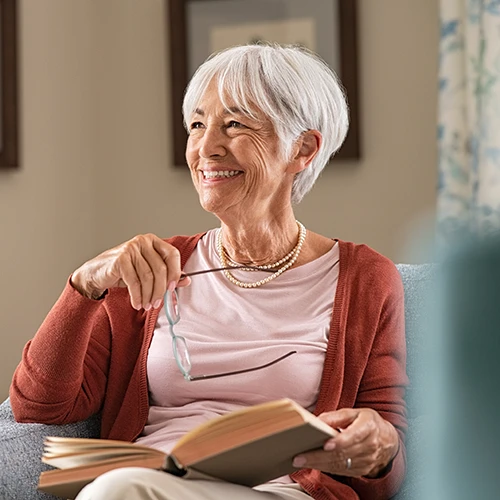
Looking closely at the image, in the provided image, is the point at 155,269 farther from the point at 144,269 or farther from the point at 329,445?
the point at 329,445

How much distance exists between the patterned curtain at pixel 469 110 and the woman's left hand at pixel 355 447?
144 cm

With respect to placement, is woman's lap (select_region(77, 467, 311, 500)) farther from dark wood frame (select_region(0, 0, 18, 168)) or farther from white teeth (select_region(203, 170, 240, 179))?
dark wood frame (select_region(0, 0, 18, 168))

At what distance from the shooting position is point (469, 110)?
112 inches

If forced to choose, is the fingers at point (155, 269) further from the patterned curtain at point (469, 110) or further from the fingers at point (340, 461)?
the patterned curtain at point (469, 110)

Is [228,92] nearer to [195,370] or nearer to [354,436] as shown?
[195,370]

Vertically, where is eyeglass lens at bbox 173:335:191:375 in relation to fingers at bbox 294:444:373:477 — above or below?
above

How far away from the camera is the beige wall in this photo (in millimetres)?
3059

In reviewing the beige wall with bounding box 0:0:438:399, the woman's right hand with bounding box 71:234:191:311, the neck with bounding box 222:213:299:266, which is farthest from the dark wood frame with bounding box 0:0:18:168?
the woman's right hand with bounding box 71:234:191:311

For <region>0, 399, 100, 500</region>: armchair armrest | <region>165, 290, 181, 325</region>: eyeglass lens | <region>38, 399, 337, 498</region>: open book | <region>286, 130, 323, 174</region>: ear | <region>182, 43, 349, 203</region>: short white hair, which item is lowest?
<region>0, 399, 100, 500</region>: armchair armrest

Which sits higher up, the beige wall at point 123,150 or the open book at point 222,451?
the beige wall at point 123,150

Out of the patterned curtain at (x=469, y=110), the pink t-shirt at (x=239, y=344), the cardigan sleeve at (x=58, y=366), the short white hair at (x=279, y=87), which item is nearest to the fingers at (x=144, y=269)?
the cardigan sleeve at (x=58, y=366)

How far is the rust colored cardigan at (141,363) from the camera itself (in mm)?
1573

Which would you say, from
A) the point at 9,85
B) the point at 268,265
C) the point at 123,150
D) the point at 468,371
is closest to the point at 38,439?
the point at 268,265

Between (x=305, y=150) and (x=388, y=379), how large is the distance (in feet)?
1.73
